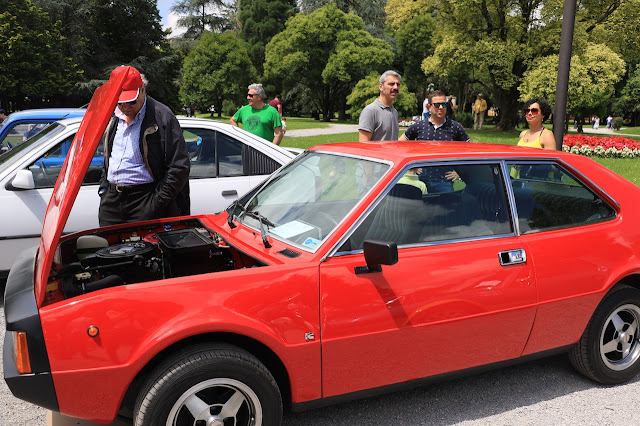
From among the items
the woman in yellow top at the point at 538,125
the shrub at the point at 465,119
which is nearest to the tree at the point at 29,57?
the shrub at the point at 465,119

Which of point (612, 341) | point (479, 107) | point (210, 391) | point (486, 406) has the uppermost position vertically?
point (479, 107)

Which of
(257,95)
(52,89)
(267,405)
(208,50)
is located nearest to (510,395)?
(267,405)

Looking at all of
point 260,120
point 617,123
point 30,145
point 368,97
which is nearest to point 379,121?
point 260,120

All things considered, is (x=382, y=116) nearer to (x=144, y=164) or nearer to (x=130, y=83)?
(x=144, y=164)

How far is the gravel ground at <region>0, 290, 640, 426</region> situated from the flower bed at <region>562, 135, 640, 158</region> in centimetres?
1319

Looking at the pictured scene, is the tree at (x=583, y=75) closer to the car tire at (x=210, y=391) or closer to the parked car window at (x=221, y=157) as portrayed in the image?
the parked car window at (x=221, y=157)

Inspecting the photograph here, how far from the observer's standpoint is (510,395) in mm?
3324

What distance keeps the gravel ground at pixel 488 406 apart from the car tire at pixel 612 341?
13 centimetres

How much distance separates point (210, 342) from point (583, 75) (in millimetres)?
26343

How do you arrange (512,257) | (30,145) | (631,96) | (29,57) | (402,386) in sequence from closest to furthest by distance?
(402,386)
(512,257)
(30,145)
(29,57)
(631,96)

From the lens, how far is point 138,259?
9.95ft

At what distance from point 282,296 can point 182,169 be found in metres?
1.86

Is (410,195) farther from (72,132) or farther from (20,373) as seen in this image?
(72,132)

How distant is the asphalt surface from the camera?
2992 mm
